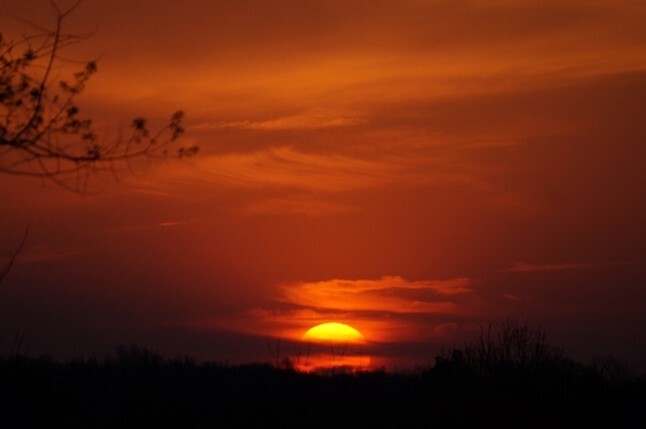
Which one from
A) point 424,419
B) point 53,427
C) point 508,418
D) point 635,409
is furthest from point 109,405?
A: point 635,409

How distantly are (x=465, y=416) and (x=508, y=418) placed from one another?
30.1 inches

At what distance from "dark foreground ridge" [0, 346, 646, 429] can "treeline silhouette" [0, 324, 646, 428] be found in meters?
0.02

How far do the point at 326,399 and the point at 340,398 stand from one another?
555 mm

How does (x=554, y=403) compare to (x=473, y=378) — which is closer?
(x=554, y=403)

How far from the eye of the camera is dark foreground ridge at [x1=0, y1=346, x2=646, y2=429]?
17.4 meters

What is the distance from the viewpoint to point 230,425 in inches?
690

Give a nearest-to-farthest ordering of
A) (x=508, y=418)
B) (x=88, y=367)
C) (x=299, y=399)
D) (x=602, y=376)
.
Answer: (x=508, y=418), (x=299, y=399), (x=602, y=376), (x=88, y=367)

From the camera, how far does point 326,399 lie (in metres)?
19.3

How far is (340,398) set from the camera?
64.7 ft

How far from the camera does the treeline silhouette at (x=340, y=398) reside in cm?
1744

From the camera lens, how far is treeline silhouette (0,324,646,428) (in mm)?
17438

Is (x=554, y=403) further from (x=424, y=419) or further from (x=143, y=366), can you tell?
(x=143, y=366)

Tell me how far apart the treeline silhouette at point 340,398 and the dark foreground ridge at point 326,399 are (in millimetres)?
22

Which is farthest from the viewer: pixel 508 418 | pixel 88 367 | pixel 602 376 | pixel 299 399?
pixel 88 367
